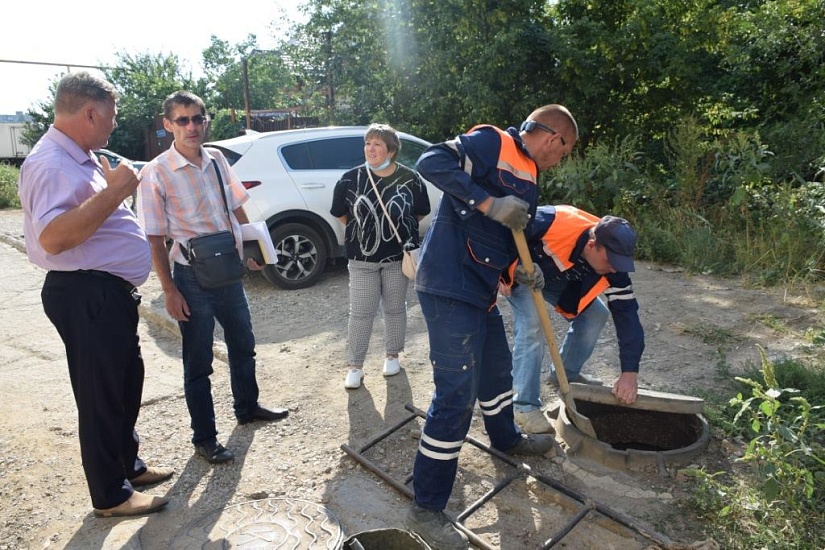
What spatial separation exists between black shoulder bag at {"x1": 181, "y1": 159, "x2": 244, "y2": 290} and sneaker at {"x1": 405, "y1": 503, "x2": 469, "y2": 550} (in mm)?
1559

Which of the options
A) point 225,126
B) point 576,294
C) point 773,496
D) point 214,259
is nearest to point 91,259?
point 214,259

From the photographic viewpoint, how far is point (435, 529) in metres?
2.70

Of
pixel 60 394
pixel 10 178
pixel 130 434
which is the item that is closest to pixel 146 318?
pixel 60 394

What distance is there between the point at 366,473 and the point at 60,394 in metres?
2.63

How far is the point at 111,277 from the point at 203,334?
722mm

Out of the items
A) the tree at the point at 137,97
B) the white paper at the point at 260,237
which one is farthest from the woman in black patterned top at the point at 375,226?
the tree at the point at 137,97

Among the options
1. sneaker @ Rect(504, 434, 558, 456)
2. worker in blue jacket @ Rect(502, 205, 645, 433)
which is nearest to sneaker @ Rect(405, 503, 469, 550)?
sneaker @ Rect(504, 434, 558, 456)

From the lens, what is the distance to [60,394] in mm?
4582

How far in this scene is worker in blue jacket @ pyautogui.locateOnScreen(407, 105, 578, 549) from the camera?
8.86 ft

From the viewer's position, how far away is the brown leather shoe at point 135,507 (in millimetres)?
2982

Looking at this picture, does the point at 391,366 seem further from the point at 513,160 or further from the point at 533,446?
the point at 513,160

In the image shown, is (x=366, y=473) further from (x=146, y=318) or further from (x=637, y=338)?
(x=146, y=318)

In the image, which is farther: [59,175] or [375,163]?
[375,163]

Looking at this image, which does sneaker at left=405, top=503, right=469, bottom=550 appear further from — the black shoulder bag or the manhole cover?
the black shoulder bag
